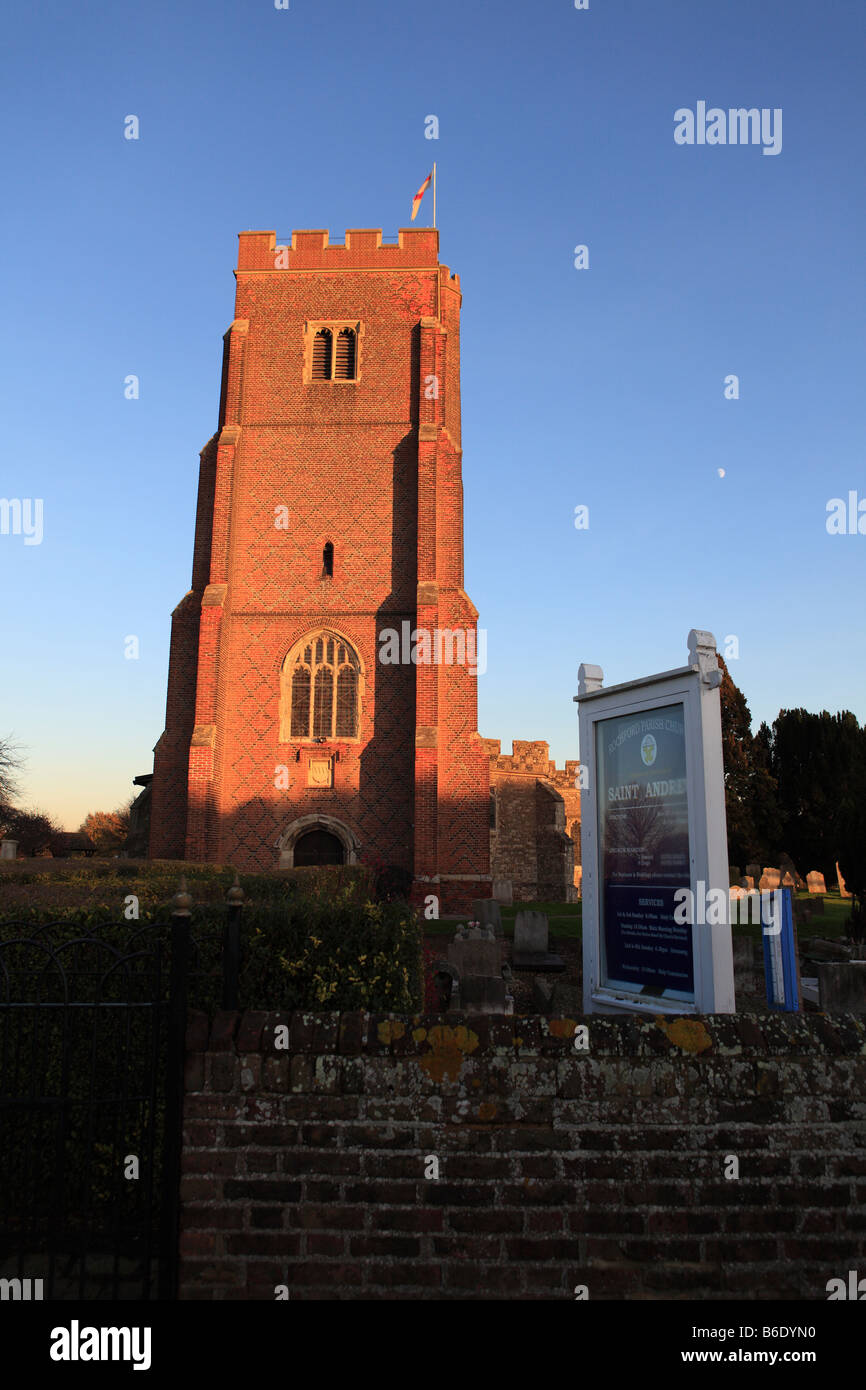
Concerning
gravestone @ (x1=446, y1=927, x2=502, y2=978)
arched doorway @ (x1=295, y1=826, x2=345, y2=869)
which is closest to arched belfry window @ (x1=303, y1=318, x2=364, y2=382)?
arched doorway @ (x1=295, y1=826, x2=345, y2=869)

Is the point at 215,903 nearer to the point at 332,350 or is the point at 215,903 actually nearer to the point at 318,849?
the point at 318,849

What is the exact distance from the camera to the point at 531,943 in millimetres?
13539

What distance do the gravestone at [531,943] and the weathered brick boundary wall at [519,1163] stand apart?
33.1ft

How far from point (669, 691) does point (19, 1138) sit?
518 centimetres

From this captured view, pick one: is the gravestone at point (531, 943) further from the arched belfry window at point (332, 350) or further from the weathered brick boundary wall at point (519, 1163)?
the arched belfry window at point (332, 350)

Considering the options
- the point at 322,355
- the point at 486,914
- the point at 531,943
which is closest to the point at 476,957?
the point at 531,943

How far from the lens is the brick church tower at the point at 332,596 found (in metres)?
22.3

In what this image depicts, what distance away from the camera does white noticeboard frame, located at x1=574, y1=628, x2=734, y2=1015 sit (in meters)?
6.09

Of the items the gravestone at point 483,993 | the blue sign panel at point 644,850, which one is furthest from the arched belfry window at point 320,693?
the blue sign panel at point 644,850

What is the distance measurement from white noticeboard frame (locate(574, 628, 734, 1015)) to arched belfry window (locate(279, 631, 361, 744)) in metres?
16.0

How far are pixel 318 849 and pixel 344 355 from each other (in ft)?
49.8

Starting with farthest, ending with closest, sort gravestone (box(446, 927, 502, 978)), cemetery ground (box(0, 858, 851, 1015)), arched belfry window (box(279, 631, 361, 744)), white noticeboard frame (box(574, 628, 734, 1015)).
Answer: arched belfry window (box(279, 631, 361, 744)), gravestone (box(446, 927, 502, 978)), cemetery ground (box(0, 858, 851, 1015)), white noticeboard frame (box(574, 628, 734, 1015))

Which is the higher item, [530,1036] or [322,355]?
[322,355]

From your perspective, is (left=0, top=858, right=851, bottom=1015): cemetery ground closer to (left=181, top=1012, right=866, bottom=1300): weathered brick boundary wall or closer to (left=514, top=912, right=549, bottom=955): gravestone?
(left=514, top=912, right=549, bottom=955): gravestone
